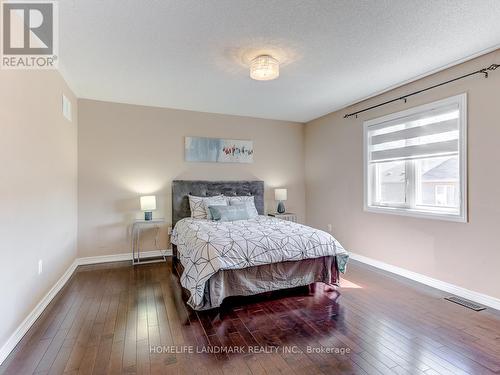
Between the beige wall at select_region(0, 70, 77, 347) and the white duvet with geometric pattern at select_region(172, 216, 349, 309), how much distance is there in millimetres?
1336

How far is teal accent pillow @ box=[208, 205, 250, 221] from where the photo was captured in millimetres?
3875

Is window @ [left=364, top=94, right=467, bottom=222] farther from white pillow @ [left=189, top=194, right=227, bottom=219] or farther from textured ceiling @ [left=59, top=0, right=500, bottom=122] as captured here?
white pillow @ [left=189, top=194, right=227, bottom=219]

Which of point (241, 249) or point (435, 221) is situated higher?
point (435, 221)

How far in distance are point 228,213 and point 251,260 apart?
1386mm

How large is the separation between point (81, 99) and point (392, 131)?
4600 mm

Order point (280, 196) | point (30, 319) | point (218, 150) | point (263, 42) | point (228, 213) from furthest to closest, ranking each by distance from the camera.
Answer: point (280, 196) < point (218, 150) < point (228, 213) < point (263, 42) < point (30, 319)

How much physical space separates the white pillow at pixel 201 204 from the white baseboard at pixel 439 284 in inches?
95.4

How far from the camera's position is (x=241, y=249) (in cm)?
261

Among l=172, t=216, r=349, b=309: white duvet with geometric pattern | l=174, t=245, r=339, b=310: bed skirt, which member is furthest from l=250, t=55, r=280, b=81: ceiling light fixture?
l=174, t=245, r=339, b=310: bed skirt

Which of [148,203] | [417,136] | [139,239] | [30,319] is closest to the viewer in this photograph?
[30,319]

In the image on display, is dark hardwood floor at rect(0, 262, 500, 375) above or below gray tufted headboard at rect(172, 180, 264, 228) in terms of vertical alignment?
below

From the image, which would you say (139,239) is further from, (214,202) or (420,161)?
(420,161)

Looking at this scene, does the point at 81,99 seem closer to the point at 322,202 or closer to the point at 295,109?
the point at 295,109

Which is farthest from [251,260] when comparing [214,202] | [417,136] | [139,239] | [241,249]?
[417,136]
